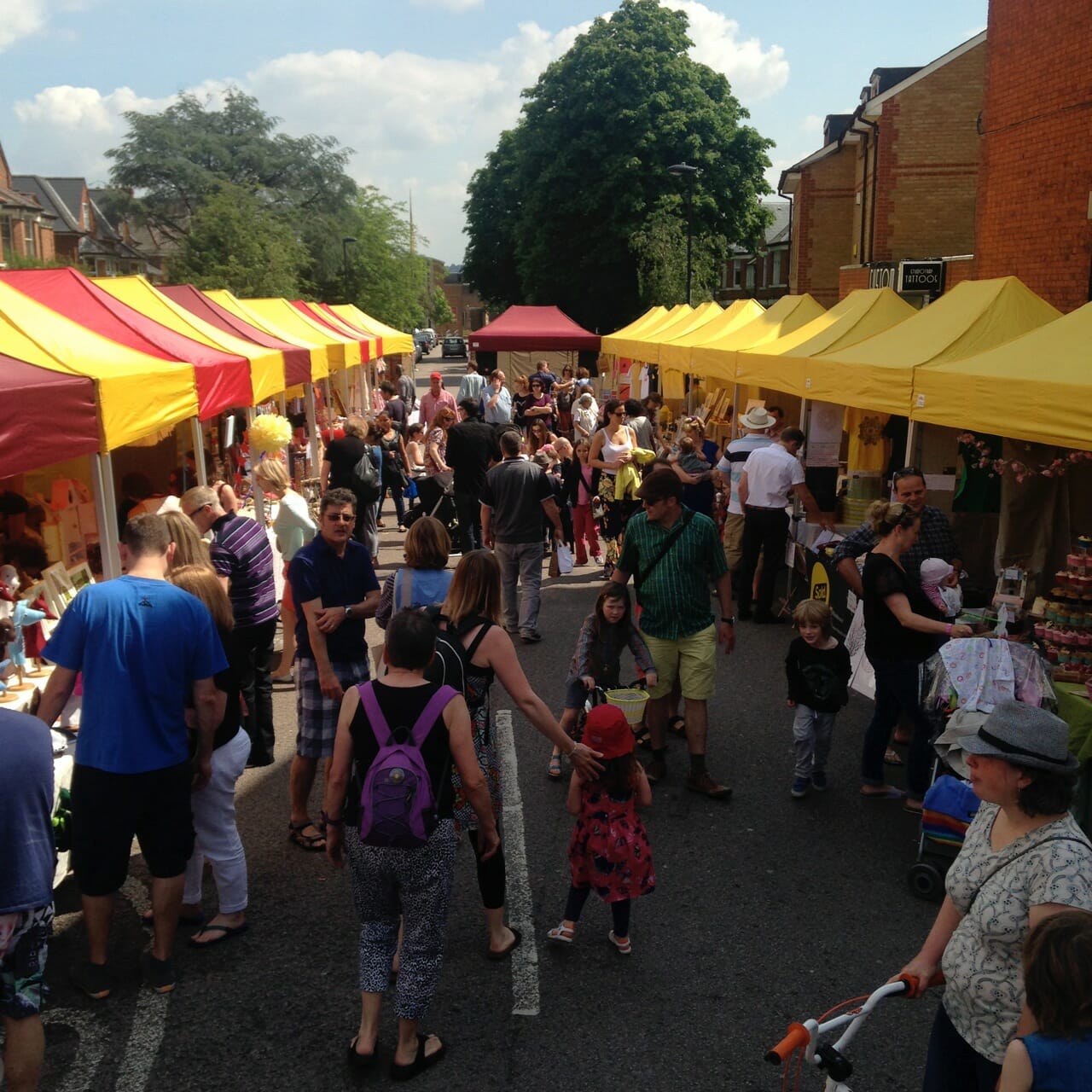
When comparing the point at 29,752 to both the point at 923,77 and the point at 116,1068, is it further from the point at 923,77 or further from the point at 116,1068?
the point at 923,77

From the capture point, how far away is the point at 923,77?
85.1 ft

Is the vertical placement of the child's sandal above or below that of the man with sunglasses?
below

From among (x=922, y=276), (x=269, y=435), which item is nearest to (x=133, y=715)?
(x=269, y=435)

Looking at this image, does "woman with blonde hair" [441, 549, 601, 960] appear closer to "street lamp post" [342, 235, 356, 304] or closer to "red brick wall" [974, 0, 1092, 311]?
"red brick wall" [974, 0, 1092, 311]

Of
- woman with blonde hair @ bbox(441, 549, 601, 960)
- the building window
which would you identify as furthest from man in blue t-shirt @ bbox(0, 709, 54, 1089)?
the building window

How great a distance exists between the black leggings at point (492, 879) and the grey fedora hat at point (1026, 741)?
211 cm

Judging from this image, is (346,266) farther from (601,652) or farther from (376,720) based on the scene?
(376,720)

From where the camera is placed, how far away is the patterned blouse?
2.48 metres

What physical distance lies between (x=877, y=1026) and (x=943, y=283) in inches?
674

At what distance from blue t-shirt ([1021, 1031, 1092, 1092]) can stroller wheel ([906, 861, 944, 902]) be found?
2910mm

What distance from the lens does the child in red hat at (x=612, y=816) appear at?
13.8 ft

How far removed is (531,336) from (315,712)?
893 inches

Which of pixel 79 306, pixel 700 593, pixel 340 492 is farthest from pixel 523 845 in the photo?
pixel 79 306

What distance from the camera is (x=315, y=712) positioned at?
5.14 meters
